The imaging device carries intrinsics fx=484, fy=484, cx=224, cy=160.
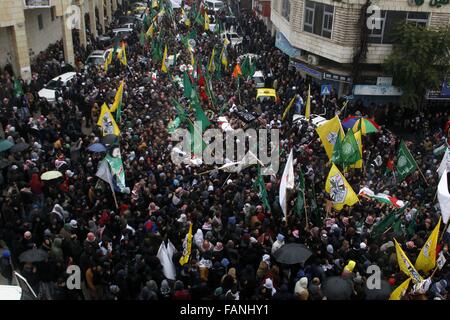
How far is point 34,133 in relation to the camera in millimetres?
14828

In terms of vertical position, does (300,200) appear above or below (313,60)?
below

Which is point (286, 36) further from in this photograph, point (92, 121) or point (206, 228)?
point (206, 228)

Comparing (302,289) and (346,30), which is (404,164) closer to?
(302,289)

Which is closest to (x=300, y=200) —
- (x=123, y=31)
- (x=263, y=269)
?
(x=263, y=269)

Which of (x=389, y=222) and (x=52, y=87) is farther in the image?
(x=52, y=87)

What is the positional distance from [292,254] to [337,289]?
3.86 feet

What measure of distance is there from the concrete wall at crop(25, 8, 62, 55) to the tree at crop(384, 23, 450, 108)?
16.9 metres

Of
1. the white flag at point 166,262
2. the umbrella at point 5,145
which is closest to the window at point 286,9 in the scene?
the umbrella at point 5,145

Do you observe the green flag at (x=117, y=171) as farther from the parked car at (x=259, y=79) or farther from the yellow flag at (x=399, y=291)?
the parked car at (x=259, y=79)

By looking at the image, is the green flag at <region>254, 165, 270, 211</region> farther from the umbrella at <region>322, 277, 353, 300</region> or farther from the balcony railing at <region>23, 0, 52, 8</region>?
the balcony railing at <region>23, 0, 52, 8</region>

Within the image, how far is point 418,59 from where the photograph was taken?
64.0 feet

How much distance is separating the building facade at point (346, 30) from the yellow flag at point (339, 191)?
36.3 ft

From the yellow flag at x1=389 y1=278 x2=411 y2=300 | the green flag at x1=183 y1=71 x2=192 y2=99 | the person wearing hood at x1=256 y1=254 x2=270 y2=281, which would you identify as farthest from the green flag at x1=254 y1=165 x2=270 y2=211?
the green flag at x1=183 y1=71 x2=192 y2=99

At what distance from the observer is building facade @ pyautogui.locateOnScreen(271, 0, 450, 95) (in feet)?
66.0
